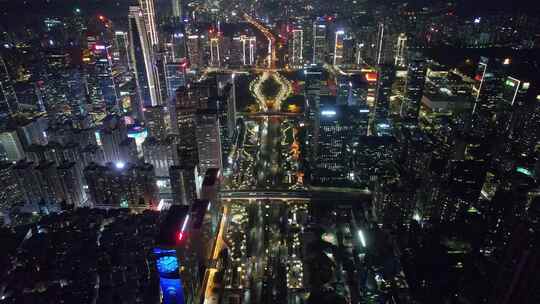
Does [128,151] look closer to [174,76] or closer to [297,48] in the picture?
[174,76]

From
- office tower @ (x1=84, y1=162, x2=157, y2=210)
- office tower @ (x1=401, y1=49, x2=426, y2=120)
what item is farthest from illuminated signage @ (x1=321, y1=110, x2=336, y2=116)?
office tower @ (x1=84, y1=162, x2=157, y2=210)

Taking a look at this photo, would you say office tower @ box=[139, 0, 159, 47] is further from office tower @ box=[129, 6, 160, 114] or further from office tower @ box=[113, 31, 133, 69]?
office tower @ box=[129, 6, 160, 114]

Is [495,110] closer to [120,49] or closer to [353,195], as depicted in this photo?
[353,195]

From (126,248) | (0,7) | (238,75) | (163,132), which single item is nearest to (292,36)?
(238,75)

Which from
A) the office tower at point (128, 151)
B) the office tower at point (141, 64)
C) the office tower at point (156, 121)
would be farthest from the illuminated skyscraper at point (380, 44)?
the office tower at point (128, 151)

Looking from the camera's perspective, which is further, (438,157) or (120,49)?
(120,49)

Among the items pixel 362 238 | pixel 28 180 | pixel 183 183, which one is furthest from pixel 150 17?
pixel 362 238
